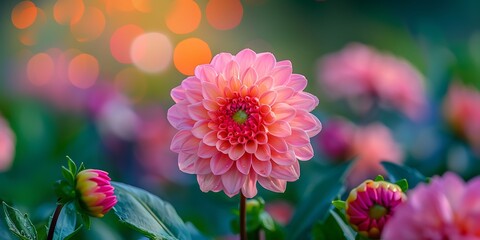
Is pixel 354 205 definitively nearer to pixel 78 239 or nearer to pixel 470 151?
pixel 78 239

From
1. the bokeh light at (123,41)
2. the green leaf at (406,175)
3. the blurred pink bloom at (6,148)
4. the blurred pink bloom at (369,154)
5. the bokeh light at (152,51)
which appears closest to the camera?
the green leaf at (406,175)

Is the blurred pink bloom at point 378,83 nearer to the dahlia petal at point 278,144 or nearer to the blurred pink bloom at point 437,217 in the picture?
the dahlia petal at point 278,144

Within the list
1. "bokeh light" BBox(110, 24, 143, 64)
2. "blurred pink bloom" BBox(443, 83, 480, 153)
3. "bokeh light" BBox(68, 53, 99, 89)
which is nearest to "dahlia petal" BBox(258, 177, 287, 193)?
"blurred pink bloom" BBox(443, 83, 480, 153)

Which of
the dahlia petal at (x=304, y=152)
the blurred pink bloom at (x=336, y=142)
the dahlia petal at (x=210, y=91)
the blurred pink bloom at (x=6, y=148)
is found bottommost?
the blurred pink bloom at (x=336, y=142)

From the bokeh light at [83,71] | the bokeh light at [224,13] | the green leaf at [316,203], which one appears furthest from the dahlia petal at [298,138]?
the bokeh light at [224,13]

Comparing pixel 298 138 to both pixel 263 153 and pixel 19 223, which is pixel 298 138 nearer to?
pixel 263 153

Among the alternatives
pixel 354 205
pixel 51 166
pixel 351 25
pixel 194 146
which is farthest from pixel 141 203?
pixel 351 25

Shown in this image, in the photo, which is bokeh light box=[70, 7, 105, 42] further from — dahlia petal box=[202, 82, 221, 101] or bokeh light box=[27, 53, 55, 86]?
dahlia petal box=[202, 82, 221, 101]
